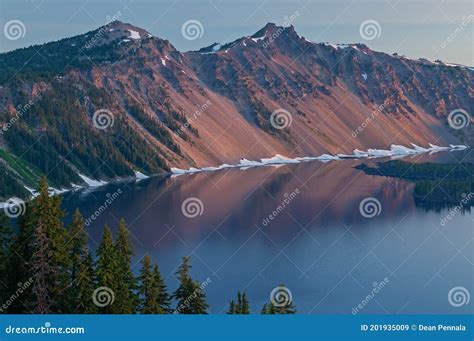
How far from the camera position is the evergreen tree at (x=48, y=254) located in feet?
91.5

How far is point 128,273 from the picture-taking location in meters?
31.3

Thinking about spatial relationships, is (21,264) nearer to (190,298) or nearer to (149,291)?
(149,291)

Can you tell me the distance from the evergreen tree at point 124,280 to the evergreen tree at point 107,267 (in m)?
0.32

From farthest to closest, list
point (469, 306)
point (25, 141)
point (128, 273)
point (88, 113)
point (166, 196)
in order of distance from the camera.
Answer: point (88, 113)
point (25, 141)
point (166, 196)
point (469, 306)
point (128, 273)

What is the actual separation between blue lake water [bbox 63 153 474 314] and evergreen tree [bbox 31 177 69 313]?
3001 cm

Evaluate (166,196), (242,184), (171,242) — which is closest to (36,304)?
(171,242)

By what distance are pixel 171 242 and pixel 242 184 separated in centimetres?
6399

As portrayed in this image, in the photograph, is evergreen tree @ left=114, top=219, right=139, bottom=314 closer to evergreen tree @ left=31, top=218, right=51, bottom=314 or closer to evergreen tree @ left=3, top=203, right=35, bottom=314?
evergreen tree @ left=31, top=218, right=51, bottom=314

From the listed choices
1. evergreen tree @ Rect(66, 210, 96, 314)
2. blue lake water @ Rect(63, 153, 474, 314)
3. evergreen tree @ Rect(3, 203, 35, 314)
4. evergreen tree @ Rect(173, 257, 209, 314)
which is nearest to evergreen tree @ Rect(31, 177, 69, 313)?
evergreen tree @ Rect(66, 210, 96, 314)

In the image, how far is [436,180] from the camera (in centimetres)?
14962

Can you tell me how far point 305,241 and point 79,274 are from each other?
202 feet

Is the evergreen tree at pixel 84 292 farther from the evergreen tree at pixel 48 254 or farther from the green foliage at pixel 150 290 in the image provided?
the green foliage at pixel 150 290

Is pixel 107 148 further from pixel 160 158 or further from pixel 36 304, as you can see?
pixel 36 304

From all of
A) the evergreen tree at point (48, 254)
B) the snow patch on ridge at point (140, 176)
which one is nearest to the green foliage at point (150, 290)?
the evergreen tree at point (48, 254)
